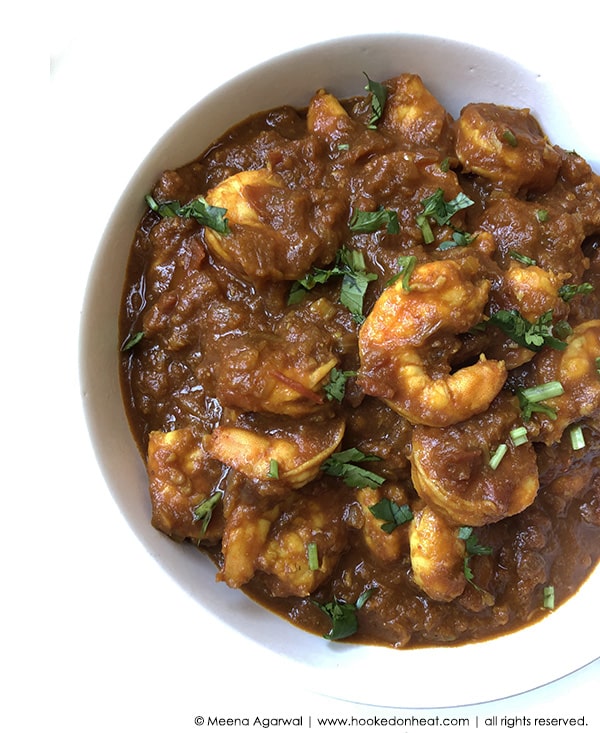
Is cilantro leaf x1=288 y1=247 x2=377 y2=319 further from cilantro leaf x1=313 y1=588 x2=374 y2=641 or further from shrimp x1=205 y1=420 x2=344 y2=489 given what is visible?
cilantro leaf x1=313 y1=588 x2=374 y2=641

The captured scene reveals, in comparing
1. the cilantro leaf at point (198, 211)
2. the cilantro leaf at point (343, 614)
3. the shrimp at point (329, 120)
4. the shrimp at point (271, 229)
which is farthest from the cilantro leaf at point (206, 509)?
the shrimp at point (329, 120)

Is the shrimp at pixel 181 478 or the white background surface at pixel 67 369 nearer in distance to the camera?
the shrimp at pixel 181 478

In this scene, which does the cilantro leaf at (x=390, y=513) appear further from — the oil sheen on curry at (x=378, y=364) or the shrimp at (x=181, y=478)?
the shrimp at (x=181, y=478)

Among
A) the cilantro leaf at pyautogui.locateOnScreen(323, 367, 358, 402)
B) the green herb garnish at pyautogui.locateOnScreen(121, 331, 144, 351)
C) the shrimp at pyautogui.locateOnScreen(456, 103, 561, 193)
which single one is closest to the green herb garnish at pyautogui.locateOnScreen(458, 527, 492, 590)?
the cilantro leaf at pyautogui.locateOnScreen(323, 367, 358, 402)

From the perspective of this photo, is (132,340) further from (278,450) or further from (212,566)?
(212,566)

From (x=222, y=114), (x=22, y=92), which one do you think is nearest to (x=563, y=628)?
(x=222, y=114)

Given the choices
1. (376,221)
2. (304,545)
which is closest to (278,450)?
(304,545)

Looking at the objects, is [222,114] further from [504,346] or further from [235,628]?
[235,628]
